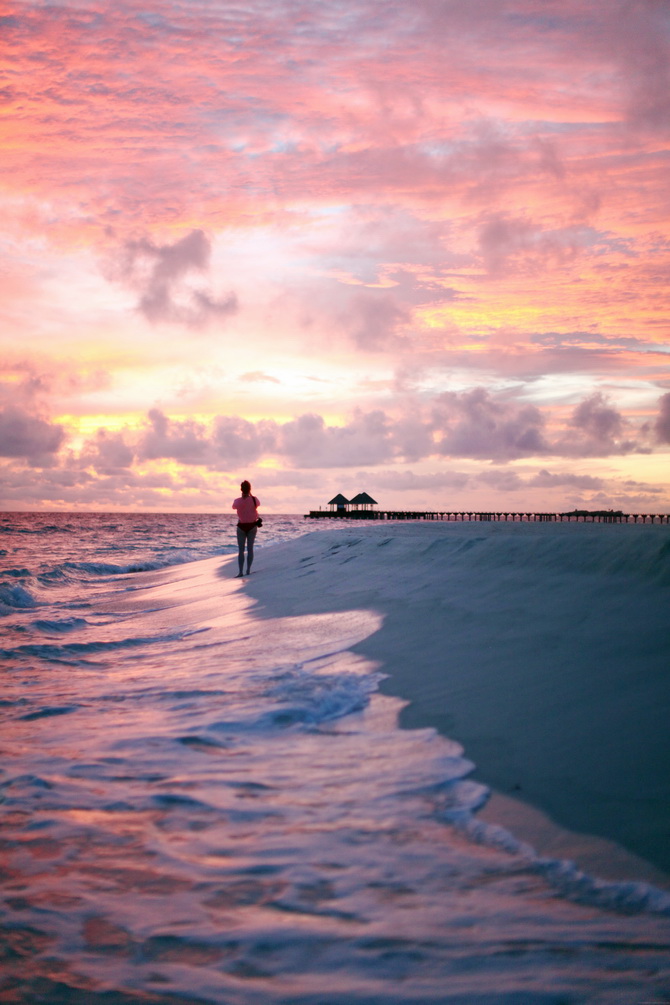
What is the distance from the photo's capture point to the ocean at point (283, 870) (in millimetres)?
2201

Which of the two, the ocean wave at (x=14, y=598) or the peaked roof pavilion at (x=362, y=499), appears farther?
the peaked roof pavilion at (x=362, y=499)

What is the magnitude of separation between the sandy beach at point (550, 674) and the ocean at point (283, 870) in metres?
0.17

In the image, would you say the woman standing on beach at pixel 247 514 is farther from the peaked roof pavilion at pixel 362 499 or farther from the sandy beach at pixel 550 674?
the peaked roof pavilion at pixel 362 499

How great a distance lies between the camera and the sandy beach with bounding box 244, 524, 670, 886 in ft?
9.95

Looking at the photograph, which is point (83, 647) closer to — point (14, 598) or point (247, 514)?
point (247, 514)

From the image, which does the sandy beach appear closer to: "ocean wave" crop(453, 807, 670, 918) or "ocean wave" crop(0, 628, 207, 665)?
"ocean wave" crop(453, 807, 670, 918)

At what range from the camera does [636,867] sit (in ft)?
8.75

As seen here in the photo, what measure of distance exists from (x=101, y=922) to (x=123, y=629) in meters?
7.90

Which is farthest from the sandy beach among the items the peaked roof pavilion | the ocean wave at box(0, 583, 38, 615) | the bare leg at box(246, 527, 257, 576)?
the peaked roof pavilion

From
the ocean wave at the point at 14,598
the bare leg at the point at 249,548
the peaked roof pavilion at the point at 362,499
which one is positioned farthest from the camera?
the peaked roof pavilion at the point at 362,499

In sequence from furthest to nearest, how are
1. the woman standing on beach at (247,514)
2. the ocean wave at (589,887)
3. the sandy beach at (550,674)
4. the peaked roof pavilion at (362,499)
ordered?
the peaked roof pavilion at (362,499) < the woman standing on beach at (247,514) < the sandy beach at (550,674) < the ocean wave at (589,887)

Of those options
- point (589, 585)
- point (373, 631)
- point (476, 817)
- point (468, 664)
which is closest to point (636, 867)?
point (476, 817)

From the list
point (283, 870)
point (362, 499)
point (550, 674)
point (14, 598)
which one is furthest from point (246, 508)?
point (362, 499)

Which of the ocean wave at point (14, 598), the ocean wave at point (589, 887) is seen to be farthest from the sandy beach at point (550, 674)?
the ocean wave at point (14, 598)
